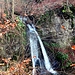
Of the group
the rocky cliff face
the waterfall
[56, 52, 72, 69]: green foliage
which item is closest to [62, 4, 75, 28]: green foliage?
the rocky cliff face

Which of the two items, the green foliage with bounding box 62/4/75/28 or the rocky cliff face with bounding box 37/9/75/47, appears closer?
the rocky cliff face with bounding box 37/9/75/47

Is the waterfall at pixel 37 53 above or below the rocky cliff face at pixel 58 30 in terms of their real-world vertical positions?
below

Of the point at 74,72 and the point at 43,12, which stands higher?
the point at 43,12

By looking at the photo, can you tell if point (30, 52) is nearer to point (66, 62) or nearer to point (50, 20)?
point (66, 62)

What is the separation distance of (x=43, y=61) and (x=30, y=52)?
112 cm

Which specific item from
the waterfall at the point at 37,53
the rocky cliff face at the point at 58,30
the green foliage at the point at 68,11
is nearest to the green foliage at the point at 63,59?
the waterfall at the point at 37,53

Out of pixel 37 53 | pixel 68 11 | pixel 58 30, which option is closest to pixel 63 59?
pixel 37 53

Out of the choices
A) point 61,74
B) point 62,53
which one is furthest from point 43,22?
point 61,74

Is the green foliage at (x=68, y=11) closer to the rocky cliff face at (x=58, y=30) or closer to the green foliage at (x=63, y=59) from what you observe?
the rocky cliff face at (x=58, y=30)

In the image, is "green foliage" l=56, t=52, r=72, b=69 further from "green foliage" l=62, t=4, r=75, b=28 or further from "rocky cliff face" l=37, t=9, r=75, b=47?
"green foliage" l=62, t=4, r=75, b=28

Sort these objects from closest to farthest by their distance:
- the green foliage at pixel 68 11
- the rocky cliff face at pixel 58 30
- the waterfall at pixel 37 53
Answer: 1. the waterfall at pixel 37 53
2. the rocky cliff face at pixel 58 30
3. the green foliage at pixel 68 11

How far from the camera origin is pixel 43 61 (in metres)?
5.87

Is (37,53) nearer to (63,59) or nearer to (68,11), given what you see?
(63,59)

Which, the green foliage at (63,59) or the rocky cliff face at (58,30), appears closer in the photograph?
the green foliage at (63,59)
